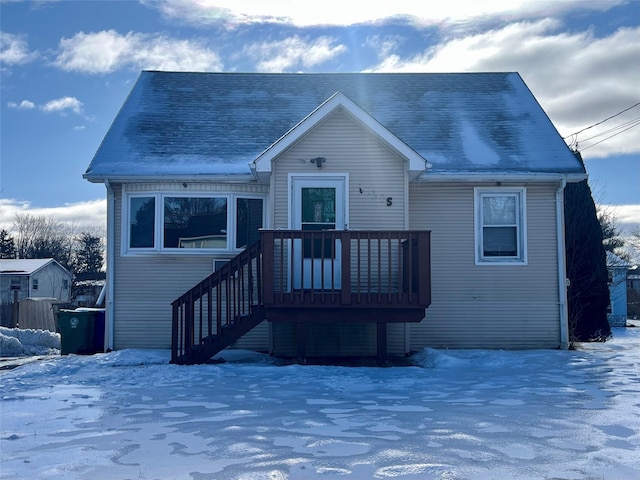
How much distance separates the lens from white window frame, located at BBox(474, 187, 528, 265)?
11.9 metres

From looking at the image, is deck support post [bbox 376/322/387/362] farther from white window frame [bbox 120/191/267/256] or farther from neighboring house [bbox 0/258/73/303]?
neighboring house [bbox 0/258/73/303]

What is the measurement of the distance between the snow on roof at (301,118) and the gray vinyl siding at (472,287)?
2.77 ft

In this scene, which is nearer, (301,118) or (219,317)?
(219,317)

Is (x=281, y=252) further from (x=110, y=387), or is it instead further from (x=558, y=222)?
(x=558, y=222)

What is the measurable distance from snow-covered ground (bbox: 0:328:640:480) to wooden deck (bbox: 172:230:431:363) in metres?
0.80

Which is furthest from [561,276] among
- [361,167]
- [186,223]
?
[186,223]

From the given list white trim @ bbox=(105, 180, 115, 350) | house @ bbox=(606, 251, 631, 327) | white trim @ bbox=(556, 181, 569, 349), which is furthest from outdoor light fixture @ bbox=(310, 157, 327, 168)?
house @ bbox=(606, 251, 631, 327)

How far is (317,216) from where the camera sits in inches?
440

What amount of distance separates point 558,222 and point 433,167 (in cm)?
272

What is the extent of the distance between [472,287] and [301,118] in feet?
16.7

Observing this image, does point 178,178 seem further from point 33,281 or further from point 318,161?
point 33,281

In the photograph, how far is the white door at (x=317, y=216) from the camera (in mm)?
10703

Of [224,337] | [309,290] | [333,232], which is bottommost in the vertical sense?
[224,337]

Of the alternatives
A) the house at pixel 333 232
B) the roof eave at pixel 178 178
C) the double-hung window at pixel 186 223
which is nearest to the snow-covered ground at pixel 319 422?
the house at pixel 333 232
